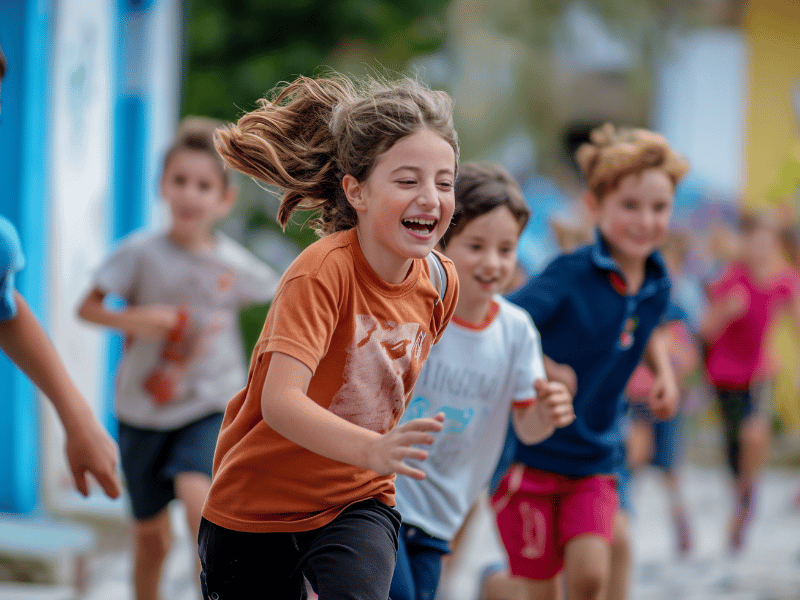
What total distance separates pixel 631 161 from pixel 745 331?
2.76 m

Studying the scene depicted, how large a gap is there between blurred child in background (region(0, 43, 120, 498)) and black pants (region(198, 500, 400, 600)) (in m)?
0.31

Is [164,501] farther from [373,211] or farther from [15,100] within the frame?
[15,100]

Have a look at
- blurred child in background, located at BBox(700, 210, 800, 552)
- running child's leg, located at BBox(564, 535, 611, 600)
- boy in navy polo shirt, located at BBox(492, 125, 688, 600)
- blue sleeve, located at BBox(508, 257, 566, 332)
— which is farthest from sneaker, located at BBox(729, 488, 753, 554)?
blue sleeve, located at BBox(508, 257, 566, 332)

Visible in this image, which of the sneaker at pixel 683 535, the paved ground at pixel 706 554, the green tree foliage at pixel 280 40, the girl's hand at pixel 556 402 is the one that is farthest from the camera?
the green tree foliage at pixel 280 40

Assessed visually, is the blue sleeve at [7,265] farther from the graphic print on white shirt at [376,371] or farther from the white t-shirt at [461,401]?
the white t-shirt at [461,401]

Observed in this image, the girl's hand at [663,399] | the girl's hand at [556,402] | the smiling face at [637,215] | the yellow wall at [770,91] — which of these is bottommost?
the girl's hand at [663,399]

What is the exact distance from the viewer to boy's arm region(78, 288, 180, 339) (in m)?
3.11

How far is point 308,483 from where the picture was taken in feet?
5.85

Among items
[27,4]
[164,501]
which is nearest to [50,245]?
[27,4]

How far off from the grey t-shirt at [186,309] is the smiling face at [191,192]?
0.08 m

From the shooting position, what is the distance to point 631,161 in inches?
117

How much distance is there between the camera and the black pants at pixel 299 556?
1.73m

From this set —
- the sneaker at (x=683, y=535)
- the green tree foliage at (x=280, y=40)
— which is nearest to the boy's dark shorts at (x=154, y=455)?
the sneaker at (x=683, y=535)

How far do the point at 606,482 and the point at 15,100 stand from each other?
10.0 feet
